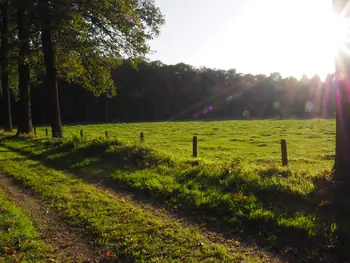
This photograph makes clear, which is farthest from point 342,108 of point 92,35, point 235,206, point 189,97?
point 189,97

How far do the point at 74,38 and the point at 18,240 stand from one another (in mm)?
14719

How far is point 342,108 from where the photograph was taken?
6941 millimetres

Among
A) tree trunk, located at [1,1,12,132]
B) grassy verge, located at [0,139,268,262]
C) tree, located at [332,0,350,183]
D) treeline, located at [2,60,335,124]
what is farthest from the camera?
treeline, located at [2,60,335,124]

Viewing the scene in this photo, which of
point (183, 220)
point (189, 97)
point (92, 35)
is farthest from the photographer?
point (189, 97)

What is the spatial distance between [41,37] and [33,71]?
6.05m

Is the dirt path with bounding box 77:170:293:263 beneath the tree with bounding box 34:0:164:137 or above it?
beneath

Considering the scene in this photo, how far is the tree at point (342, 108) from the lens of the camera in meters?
6.83

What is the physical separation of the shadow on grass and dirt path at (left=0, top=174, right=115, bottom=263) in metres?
1.95

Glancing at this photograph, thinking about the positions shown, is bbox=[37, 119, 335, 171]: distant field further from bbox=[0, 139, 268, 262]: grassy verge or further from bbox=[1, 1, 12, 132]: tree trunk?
bbox=[1, 1, 12, 132]: tree trunk

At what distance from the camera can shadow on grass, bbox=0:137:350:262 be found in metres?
5.22

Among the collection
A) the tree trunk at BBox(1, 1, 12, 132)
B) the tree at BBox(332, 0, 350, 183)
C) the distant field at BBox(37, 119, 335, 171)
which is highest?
the tree trunk at BBox(1, 1, 12, 132)

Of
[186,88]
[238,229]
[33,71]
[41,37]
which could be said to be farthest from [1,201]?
[186,88]

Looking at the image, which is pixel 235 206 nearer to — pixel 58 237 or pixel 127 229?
pixel 127 229

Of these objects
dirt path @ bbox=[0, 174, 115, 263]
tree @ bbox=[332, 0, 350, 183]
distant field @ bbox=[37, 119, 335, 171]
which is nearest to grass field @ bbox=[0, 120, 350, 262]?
dirt path @ bbox=[0, 174, 115, 263]
